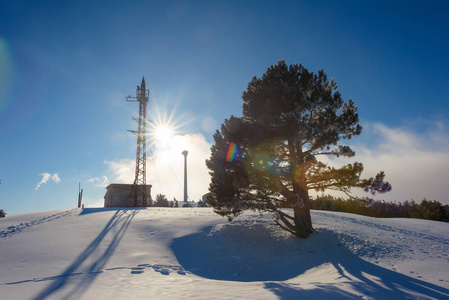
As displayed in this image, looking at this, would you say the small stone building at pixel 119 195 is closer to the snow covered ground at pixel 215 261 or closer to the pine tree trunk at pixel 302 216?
the snow covered ground at pixel 215 261

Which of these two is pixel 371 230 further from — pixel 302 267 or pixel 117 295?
pixel 117 295

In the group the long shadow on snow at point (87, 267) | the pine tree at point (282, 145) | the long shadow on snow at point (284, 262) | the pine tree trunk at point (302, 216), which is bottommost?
the long shadow on snow at point (284, 262)

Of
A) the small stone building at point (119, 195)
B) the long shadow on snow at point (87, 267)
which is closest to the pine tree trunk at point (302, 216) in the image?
the long shadow on snow at point (87, 267)

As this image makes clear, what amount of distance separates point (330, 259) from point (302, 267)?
145cm

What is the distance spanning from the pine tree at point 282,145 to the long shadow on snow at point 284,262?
→ 148 centimetres

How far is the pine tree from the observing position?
506 inches

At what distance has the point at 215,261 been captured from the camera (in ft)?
35.5

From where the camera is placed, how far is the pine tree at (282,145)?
42.1 feet

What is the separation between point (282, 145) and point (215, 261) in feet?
23.7

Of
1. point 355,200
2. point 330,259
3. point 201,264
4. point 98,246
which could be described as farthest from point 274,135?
point 98,246

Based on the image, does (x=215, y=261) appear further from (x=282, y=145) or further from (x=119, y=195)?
(x=119, y=195)

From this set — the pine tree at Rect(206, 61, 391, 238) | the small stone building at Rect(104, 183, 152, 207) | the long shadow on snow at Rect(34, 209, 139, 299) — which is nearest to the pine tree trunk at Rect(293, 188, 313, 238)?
the pine tree at Rect(206, 61, 391, 238)

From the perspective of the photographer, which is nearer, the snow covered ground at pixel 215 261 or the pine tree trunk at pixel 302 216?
the snow covered ground at pixel 215 261

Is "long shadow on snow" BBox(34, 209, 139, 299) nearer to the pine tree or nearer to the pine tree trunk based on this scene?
the pine tree
